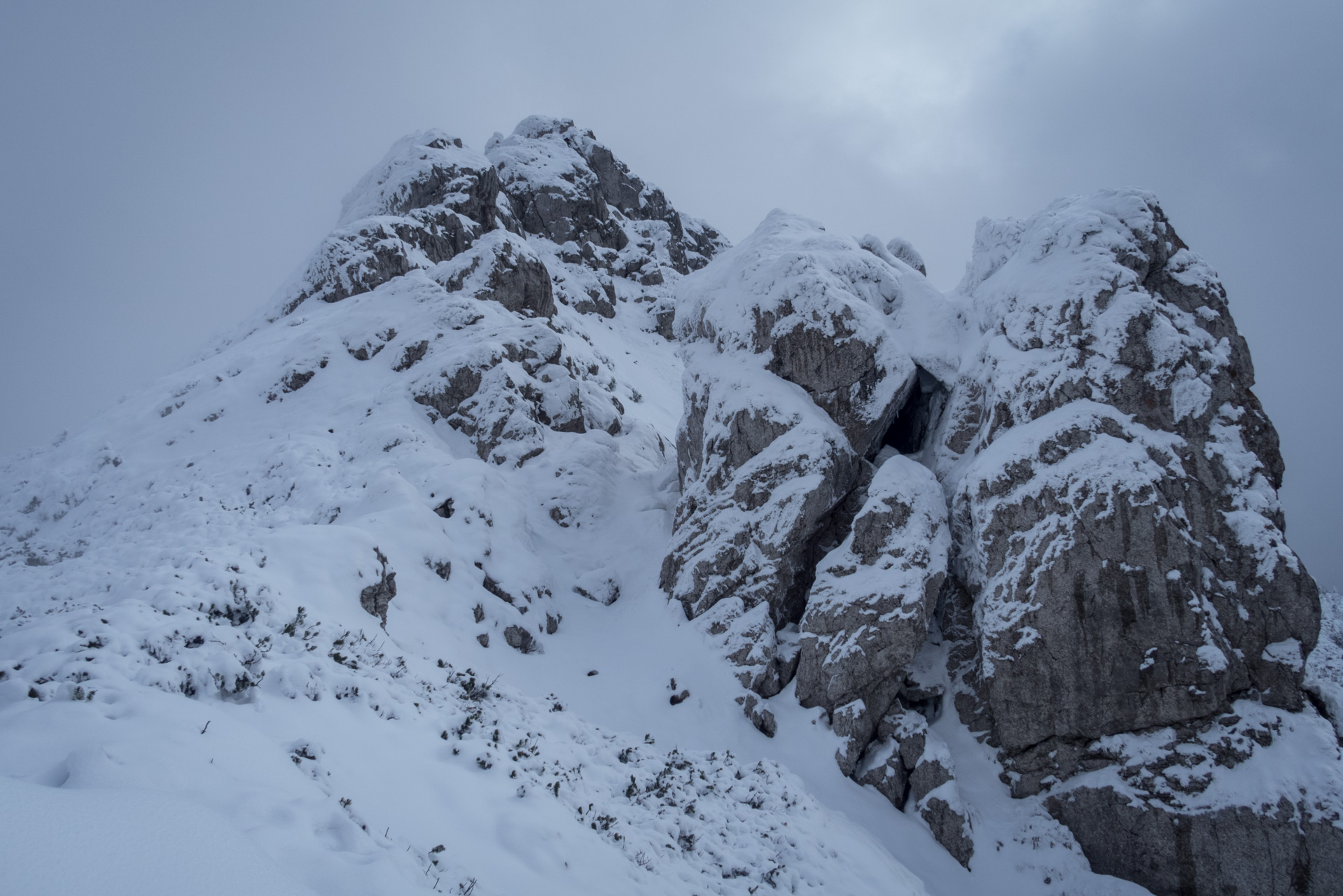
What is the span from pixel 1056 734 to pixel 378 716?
17161mm

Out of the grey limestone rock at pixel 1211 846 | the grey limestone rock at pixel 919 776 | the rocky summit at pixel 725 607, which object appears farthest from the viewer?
the grey limestone rock at pixel 919 776

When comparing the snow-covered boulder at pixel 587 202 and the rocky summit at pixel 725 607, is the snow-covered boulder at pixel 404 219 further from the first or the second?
the snow-covered boulder at pixel 587 202

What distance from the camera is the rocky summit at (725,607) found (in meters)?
6.83

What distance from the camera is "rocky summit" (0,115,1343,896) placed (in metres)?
6.83

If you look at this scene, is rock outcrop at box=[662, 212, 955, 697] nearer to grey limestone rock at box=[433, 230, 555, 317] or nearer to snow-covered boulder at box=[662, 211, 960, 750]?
snow-covered boulder at box=[662, 211, 960, 750]

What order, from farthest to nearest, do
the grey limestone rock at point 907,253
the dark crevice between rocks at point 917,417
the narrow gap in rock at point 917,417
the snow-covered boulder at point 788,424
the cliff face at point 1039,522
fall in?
1. the grey limestone rock at point 907,253
2. the narrow gap in rock at point 917,417
3. the dark crevice between rocks at point 917,417
4. the snow-covered boulder at point 788,424
5. the cliff face at point 1039,522

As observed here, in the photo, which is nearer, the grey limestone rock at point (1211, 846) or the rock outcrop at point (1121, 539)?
the grey limestone rock at point (1211, 846)

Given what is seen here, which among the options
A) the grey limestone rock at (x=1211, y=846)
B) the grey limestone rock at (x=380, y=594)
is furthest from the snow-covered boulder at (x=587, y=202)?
the grey limestone rock at (x=1211, y=846)

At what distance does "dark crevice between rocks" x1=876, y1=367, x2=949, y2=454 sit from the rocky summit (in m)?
0.17

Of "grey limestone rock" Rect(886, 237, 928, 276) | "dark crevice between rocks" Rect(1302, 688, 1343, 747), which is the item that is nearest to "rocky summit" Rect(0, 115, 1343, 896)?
"dark crevice between rocks" Rect(1302, 688, 1343, 747)

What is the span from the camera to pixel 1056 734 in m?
16.8

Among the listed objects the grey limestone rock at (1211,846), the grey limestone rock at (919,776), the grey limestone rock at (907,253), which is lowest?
the grey limestone rock at (919,776)

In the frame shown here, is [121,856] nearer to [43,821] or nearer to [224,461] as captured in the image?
[43,821]

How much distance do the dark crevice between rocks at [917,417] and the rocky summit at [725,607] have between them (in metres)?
0.17
